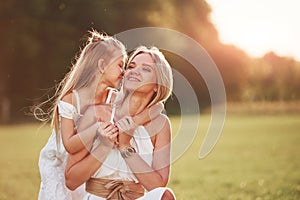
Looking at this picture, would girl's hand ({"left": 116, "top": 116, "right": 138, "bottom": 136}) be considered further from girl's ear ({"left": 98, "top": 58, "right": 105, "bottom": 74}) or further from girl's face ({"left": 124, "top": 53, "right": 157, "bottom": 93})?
girl's ear ({"left": 98, "top": 58, "right": 105, "bottom": 74})

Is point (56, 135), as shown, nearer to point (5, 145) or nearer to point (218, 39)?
point (5, 145)

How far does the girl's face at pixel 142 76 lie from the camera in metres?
2.77

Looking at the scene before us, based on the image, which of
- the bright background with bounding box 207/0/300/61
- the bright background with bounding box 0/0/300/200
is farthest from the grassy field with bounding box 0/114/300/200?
the bright background with bounding box 207/0/300/61

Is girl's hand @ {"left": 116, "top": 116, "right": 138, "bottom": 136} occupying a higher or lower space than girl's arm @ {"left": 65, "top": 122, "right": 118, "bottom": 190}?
higher

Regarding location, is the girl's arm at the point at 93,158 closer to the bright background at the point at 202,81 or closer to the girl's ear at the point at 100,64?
the girl's ear at the point at 100,64

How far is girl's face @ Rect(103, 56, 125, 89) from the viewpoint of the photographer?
291cm

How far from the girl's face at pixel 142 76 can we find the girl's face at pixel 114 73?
11 cm

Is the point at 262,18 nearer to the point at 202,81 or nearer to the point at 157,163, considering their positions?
the point at 202,81

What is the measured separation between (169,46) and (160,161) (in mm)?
15067

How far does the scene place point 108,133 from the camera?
2.65 m

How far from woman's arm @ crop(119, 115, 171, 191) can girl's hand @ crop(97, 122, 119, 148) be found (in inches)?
1.5

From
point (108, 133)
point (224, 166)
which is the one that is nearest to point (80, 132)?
point (108, 133)

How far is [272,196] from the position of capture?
5266mm

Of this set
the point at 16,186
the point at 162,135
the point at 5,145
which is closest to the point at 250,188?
the point at 16,186
